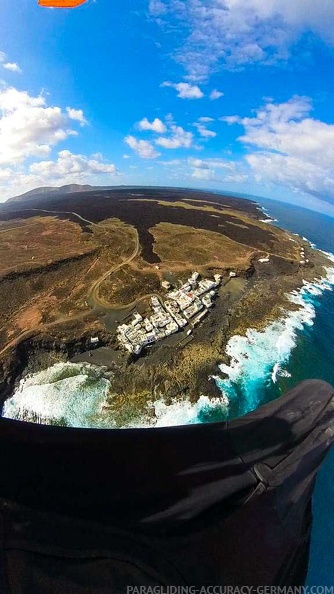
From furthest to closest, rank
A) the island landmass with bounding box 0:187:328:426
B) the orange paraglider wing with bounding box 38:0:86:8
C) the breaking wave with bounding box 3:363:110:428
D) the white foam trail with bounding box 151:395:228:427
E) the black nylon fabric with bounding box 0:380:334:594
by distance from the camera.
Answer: the island landmass with bounding box 0:187:328:426 < the breaking wave with bounding box 3:363:110:428 < the white foam trail with bounding box 151:395:228:427 < the orange paraglider wing with bounding box 38:0:86:8 < the black nylon fabric with bounding box 0:380:334:594

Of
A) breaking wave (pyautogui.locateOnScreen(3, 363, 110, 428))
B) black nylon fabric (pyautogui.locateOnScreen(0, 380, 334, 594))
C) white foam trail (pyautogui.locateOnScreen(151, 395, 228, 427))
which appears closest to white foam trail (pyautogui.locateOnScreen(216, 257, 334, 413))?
white foam trail (pyautogui.locateOnScreen(151, 395, 228, 427))

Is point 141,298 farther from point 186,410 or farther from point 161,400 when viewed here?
point 186,410

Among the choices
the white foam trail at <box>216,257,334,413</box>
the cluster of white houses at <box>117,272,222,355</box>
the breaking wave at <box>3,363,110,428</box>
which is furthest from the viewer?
the cluster of white houses at <box>117,272,222,355</box>

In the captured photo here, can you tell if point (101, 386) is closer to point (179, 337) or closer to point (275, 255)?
point (179, 337)

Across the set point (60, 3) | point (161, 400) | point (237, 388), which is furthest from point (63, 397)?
point (60, 3)

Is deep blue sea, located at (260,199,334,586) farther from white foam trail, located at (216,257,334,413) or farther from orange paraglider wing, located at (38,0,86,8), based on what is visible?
orange paraglider wing, located at (38,0,86,8)

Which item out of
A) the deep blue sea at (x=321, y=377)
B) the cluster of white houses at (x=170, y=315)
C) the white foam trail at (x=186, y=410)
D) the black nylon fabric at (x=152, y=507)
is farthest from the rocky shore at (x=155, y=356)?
the black nylon fabric at (x=152, y=507)

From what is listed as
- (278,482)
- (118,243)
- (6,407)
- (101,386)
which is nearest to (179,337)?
(101,386)
